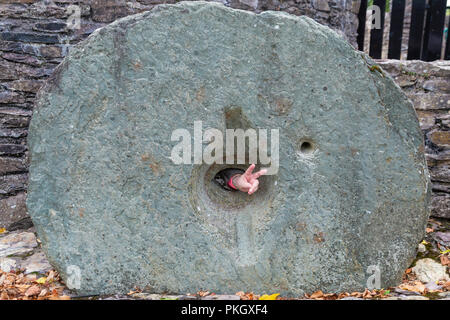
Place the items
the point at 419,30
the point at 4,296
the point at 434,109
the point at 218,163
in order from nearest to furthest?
1. the point at 4,296
2. the point at 218,163
3. the point at 434,109
4. the point at 419,30

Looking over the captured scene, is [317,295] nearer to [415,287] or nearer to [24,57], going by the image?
[415,287]

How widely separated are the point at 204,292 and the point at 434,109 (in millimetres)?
2097

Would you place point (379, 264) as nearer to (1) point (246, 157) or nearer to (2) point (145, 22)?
(1) point (246, 157)

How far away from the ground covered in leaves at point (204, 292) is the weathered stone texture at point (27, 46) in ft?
1.78

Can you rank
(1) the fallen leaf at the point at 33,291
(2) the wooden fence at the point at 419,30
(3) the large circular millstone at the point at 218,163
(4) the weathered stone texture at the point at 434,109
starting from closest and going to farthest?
1. (3) the large circular millstone at the point at 218,163
2. (1) the fallen leaf at the point at 33,291
3. (4) the weathered stone texture at the point at 434,109
4. (2) the wooden fence at the point at 419,30

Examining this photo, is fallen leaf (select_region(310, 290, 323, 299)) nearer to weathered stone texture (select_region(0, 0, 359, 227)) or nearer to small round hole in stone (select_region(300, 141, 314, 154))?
small round hole in stone (select_region(300, 141, 314, 154))

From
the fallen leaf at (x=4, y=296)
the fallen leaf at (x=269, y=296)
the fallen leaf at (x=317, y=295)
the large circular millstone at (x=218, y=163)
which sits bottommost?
the fallen leaf at (x=4, y=296)

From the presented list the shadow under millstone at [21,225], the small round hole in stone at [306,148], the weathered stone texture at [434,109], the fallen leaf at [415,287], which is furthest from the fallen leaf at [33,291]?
the weathered stone texture at [434,109]

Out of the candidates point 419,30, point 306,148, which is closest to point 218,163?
point 306,148

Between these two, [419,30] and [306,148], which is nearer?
[306,148]

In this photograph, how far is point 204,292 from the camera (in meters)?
2.06

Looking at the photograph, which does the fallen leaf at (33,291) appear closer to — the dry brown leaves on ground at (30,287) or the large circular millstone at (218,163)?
the dry brown leaves on ground at (30,287)

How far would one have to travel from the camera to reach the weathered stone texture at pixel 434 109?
2779 millimetres

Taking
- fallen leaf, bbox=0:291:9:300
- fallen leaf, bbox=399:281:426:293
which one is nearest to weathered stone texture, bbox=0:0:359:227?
fallen leaf, bbox=0:291:9:300
